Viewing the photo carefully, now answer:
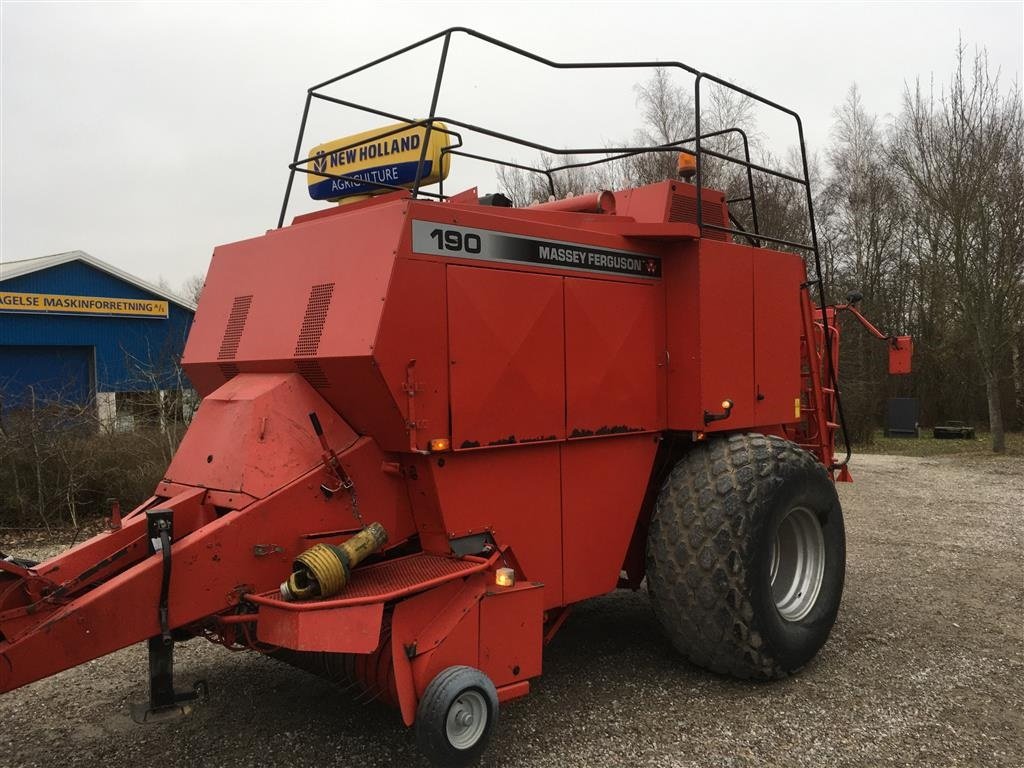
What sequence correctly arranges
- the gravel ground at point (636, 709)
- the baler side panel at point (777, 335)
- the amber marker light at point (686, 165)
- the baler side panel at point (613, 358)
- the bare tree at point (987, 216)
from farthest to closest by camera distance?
the bare tree at point (987, 216), the amber marker light at point (686, 165), the baler side panel at point (777, 335), the baler side panel at point (613, 358), the gravel ground at point (636, 709)

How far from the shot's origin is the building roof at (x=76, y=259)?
23.3 metres

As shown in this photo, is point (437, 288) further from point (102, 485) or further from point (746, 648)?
point (102, 485)

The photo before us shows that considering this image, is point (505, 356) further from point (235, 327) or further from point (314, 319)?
point (235, 327)

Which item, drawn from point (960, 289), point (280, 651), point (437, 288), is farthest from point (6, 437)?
point (960, 289)

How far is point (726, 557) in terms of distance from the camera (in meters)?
4.45

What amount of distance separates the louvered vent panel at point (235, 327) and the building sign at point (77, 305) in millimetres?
21701

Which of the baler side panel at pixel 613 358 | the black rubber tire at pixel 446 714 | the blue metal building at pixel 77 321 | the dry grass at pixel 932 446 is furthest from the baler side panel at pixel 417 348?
the blue metal building at pixel 77 321

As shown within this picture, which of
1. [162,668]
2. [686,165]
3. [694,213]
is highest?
[686,165]

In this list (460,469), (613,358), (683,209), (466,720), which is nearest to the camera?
(466,720)

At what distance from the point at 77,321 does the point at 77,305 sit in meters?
0.54

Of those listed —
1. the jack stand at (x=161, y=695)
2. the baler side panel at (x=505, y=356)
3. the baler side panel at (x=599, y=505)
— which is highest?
the baler side panel at (x=505, y=356)

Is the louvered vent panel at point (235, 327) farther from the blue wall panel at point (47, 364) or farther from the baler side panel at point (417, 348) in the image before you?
the blue wall panel at point (47, 364)

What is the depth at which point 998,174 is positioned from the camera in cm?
1789

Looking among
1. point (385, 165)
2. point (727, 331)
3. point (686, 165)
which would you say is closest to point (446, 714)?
point (727, 331)
